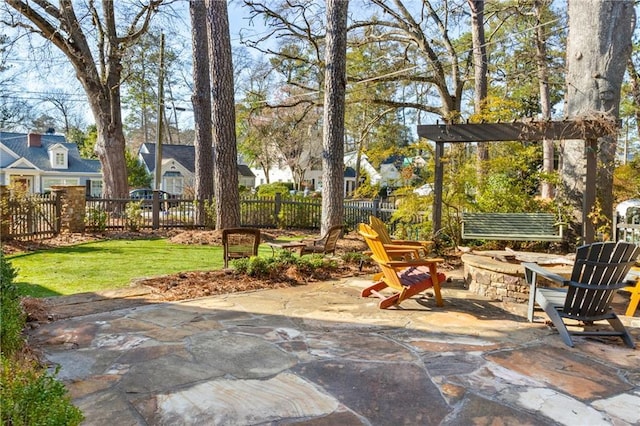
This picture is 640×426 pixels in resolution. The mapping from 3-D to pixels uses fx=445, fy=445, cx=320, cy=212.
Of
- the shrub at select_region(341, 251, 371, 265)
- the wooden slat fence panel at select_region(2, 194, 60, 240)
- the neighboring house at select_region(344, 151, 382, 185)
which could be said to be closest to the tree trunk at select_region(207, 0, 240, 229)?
the neighboring house at select_region(344, 151, 382, 185)

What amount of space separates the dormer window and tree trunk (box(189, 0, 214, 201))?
21.3 m

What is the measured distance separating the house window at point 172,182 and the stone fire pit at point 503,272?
113ft

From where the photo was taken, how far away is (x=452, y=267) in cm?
730

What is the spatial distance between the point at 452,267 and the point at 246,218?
27.6 feet

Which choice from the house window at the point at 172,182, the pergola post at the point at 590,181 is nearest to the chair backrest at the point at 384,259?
the pergola post at the point at 590,181

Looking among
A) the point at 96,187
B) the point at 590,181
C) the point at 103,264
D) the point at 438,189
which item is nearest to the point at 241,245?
the point at 103,264

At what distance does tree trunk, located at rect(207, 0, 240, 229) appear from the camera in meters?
10.4

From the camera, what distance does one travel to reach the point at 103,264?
750 centimetres

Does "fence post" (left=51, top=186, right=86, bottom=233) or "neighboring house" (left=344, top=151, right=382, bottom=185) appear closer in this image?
"fence post" (left=51, top=186, right=86, bottom=233)

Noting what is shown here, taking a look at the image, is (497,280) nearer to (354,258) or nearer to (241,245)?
(354,258)

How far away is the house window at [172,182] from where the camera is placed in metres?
37.0

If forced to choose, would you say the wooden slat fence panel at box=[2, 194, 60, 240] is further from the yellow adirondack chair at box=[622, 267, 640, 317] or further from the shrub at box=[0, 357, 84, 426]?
the yellow adirondack chair at box=[622, 267, 640, 317]

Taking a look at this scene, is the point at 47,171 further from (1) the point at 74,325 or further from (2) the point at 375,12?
(1) the point at 74,325

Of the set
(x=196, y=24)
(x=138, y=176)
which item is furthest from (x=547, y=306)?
(x=138, y=176)
